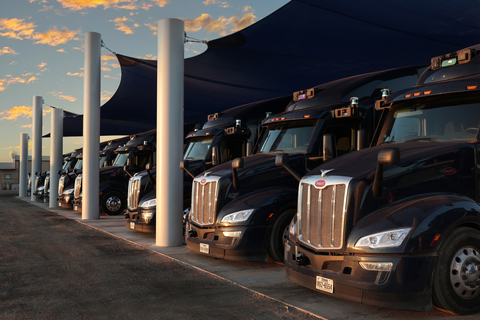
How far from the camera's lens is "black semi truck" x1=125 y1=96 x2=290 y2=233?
10203mm

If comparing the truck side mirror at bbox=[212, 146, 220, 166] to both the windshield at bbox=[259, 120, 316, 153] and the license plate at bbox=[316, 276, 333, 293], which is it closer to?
the windshield at bbox=[259, 120, 316, 153]

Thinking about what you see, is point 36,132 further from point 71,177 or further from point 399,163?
point 399,163

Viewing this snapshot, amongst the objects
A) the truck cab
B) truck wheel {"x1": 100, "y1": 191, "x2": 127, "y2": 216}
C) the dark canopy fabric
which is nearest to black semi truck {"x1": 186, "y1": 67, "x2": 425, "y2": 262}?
the dark canopy fabric

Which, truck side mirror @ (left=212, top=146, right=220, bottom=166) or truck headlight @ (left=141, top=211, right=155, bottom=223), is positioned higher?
truck side mirror @ (left=212, top=146, right=220, bottom=166)

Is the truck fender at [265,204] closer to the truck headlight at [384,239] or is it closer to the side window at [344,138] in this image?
the side window at [344,138]

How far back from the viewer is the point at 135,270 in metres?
6.80

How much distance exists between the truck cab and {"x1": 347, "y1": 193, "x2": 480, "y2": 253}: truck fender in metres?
10.9

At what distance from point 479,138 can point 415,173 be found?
0.88 m

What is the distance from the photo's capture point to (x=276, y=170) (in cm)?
741

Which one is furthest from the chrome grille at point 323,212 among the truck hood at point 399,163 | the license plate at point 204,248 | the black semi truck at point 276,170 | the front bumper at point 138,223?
the front bumper at point 138,223

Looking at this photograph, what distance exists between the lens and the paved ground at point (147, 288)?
4.68 metres

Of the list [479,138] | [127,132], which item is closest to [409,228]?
[479,138]

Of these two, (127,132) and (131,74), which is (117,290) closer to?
(131,74)

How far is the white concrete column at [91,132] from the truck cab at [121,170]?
3.46 feet
